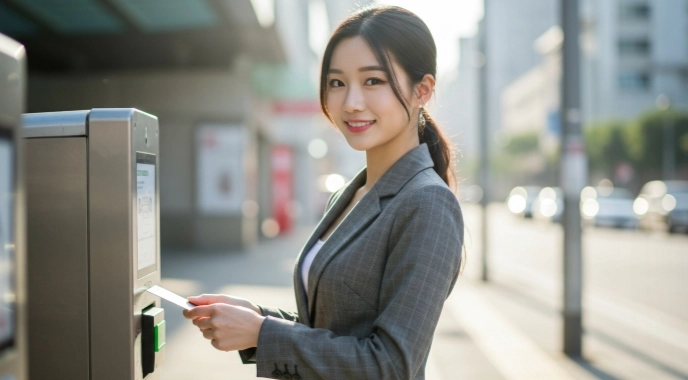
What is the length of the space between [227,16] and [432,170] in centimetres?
1064

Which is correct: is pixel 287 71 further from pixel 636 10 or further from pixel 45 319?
pixel 636 10

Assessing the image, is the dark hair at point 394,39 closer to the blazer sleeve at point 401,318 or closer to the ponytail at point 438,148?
the ponytail at point 438,148

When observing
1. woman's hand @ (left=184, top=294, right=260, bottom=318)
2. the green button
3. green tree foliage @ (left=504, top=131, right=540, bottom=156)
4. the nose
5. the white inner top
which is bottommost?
the green button

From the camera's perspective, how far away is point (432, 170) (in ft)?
6.64

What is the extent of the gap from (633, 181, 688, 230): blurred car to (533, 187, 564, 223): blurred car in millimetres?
3860

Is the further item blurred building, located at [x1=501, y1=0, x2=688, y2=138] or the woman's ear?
blurred building, located at [x1=501, y1=0, x2=688, y2=138]

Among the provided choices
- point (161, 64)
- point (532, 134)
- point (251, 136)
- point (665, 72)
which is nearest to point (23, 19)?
point (161, 64)

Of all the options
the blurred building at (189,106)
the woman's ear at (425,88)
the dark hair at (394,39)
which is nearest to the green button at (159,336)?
the dark hair at (394,39)

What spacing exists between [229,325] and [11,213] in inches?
27.8

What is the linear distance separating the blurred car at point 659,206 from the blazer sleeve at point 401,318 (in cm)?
2319

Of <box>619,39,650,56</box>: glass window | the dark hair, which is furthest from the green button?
<box>619,39,650,56</box>: glass window

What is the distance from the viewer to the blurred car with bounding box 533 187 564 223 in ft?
106

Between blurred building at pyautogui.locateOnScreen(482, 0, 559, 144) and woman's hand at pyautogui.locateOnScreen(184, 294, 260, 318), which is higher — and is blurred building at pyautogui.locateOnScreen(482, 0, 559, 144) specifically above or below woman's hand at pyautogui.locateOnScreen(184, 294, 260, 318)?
above

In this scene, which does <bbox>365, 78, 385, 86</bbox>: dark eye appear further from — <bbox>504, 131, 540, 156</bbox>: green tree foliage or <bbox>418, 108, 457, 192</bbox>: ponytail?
<bbox>504, 131, 540, 156</bbox>: green tree foliage
